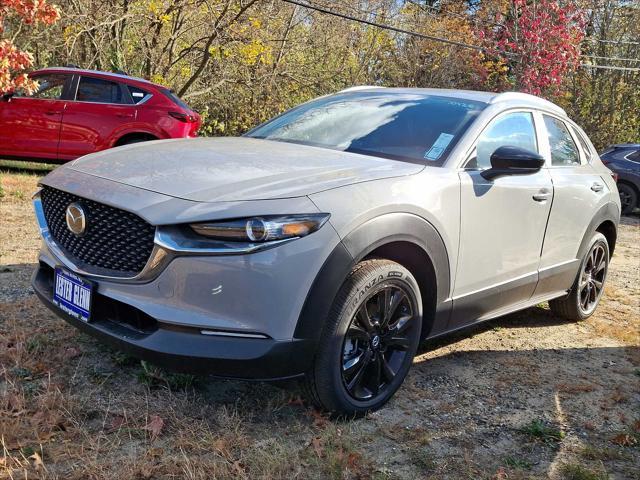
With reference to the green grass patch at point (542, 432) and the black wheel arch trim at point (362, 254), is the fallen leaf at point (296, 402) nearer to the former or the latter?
the black wheel arch trim at point (362, 254)

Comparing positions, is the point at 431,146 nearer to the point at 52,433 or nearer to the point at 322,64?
the point at 52,433

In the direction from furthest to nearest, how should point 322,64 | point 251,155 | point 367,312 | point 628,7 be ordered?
1. point 628,7
2. point 322,64
3. point 251,155
4. point 367,312

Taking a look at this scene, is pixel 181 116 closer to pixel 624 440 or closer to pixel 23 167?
pixel 23 167

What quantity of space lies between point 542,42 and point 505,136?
49.4 ft

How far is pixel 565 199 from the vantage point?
174 inches

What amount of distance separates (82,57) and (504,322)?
37.4ft

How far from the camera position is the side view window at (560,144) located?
14.9 ft

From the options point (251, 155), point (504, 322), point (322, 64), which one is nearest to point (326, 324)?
point (251, 155)

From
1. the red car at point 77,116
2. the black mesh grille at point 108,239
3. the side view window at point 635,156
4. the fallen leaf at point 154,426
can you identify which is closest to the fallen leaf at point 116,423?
the fallen leaf at point 154,426

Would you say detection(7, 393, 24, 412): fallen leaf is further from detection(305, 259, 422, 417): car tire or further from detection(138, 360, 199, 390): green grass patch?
detection(305, 259, 422, 417): car tire

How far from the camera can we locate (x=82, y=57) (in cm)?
1366

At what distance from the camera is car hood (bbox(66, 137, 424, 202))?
2.84 meters

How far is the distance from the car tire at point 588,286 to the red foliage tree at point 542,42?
42.7ft

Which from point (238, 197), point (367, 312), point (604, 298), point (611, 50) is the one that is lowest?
point (604, 298)
